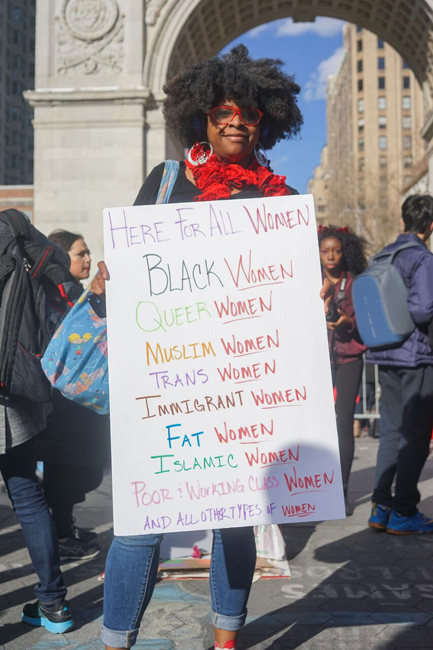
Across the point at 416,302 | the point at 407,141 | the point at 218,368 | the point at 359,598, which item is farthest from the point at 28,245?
the point at 407,141

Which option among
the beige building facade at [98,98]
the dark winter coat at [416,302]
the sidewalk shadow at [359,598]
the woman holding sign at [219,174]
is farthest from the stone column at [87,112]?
the woman holding sign at [219,174]

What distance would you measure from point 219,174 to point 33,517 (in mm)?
1614

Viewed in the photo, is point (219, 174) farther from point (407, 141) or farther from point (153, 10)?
point (407, 141)

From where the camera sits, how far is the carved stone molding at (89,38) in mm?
15352

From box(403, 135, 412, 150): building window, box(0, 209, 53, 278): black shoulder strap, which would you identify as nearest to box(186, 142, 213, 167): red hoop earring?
box(0, 209, 53, 278): black shoulder strap

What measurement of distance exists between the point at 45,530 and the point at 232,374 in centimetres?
124

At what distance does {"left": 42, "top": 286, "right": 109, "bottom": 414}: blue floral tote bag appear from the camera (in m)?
2.50

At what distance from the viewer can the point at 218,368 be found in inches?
89.2

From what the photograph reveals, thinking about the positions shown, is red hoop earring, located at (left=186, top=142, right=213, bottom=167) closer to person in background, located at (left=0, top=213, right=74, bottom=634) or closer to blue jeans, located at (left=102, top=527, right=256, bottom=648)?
person in background, located at (left=0, top=213, right=74, bottom=634)

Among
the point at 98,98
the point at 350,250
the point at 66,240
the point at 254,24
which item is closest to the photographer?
the point at 66,240

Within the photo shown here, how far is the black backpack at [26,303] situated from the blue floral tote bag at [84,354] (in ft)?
1.03

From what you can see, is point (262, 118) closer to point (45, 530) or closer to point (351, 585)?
point (45, 530)

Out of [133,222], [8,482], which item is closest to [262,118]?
[133,222]

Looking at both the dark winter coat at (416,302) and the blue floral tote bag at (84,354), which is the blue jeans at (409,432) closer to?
the dark winter coat at (416,302)
